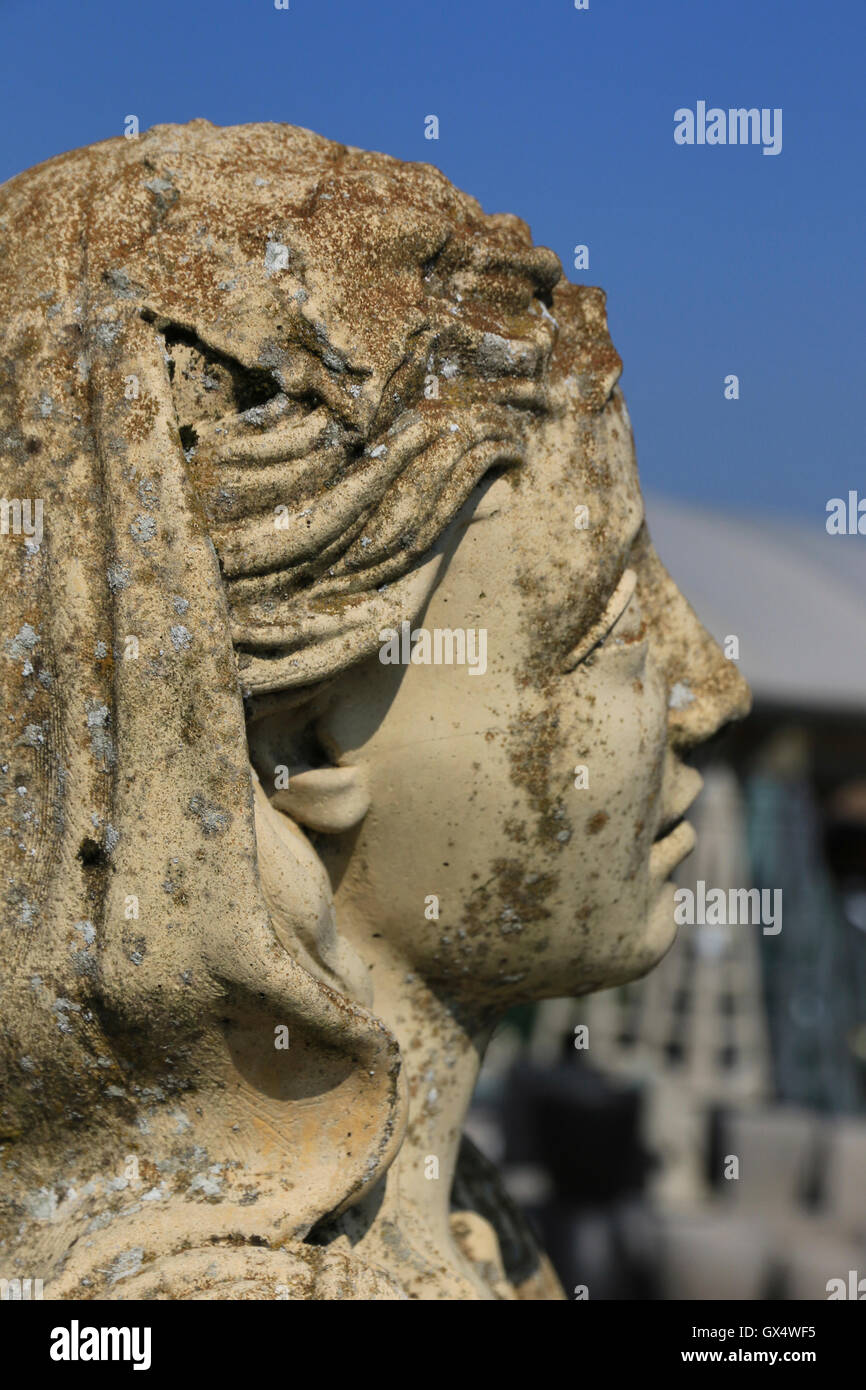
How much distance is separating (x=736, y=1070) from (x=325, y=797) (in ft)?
17.7

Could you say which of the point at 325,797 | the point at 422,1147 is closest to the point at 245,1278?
the point at 422,1147

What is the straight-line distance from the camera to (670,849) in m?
2.48

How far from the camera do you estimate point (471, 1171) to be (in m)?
2.85

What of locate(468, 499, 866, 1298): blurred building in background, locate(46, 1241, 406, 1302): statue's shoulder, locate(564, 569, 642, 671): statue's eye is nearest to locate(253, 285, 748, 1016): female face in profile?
locate(564, 569, 642, 671): statue's eye

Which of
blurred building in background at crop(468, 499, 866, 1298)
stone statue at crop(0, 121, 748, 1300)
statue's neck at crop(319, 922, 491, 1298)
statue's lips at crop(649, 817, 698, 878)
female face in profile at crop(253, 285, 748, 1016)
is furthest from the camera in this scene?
blurred building in background at crop(468, 499, 866, 1298)

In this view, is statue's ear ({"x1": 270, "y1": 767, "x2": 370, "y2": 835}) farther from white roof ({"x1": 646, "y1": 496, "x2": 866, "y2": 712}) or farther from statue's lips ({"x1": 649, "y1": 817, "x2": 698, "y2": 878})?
white roof ({"x1": 646, "y1": 496, "x2": 866, "y2": 712})

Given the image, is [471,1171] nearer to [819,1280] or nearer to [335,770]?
[335,770]

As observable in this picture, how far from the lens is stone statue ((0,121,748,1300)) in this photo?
1927 millimetres

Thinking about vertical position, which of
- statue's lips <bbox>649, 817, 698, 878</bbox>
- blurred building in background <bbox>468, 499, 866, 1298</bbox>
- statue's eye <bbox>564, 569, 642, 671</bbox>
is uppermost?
statue's eye <bbox>564, 569, 642, 671</bbox>

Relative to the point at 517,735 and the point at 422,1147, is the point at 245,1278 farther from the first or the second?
the point at 517,735

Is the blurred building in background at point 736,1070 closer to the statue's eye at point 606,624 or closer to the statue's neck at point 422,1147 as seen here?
the statue's neck at point 422,1147

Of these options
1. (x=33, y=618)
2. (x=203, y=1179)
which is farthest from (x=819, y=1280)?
(x=33, y=618)

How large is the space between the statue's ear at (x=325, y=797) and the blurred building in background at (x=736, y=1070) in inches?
149

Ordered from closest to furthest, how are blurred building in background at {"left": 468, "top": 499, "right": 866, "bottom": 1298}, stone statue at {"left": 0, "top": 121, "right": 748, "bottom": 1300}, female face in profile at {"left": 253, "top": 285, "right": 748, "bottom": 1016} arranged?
stone statue at {"left": 0, "top": 121, "right": 748, "bottom": 1300} → female face in profile at {"left": 253, "top": 285, "right": 748, "bottom": 1016} → blurred building in background at {"left": 468, "top": 499, "right": 866, "bottom": 1298}
